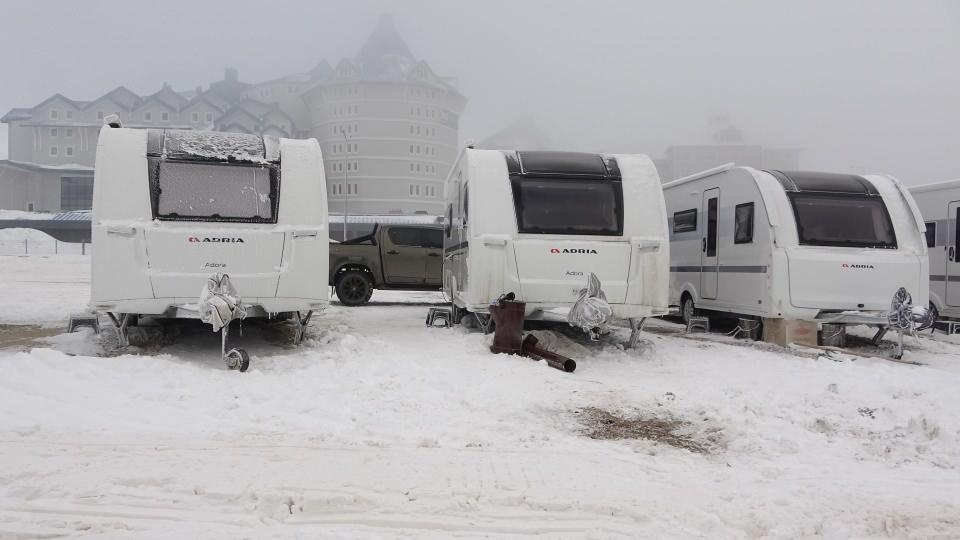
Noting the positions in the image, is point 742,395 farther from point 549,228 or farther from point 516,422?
point 549,228

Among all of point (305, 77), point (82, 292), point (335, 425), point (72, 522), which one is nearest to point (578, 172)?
point (335, 425)

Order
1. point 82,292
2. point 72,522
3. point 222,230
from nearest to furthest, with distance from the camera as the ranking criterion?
point 72,522 → point 222,230 → point 82,292

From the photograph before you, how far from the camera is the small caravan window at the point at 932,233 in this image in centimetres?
1311

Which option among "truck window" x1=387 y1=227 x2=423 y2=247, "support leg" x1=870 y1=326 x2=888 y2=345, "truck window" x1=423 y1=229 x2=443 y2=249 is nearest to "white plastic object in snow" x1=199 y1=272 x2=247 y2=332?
"support leg" x1=870 y1=326 x2=888 y2=345

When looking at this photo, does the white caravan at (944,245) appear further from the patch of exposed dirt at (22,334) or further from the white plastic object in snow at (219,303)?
the patch of exposed dirt at (22,334)

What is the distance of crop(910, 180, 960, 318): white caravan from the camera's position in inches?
497

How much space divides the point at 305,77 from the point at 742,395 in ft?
330

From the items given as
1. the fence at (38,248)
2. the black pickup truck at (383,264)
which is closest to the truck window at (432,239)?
the black pickup truck at (383,264)

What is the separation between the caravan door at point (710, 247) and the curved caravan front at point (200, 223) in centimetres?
678

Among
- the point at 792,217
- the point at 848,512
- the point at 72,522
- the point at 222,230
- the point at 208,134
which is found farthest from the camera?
the point at 792,217

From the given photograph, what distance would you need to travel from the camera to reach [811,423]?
5.57 m

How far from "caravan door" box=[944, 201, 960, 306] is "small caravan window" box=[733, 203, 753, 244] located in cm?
439

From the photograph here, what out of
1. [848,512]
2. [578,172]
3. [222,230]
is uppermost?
[578,172]

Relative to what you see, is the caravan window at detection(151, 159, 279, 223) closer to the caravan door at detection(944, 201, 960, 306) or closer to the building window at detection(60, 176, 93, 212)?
the caravan door at detection(944, 201, 960, 306)
